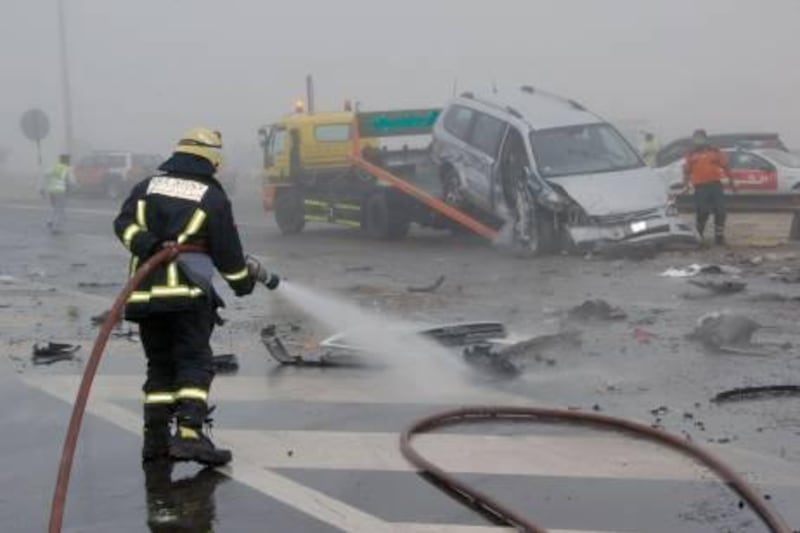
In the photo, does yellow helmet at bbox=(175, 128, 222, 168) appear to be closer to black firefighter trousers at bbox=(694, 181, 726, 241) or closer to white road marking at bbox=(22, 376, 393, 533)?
white road marking at bbox=(22, 376, 393, 533)

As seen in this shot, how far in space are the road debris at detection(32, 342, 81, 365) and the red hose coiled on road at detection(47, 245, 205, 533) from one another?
A: 3446mm

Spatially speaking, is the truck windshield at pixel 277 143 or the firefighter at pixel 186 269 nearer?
the firefighter at pixel 186 269

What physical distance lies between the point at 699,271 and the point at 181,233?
8.10 metres

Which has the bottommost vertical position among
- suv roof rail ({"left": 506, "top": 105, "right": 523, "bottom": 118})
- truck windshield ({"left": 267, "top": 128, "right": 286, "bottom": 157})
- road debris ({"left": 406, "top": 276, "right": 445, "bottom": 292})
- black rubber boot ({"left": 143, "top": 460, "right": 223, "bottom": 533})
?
road debris ({"left": 406, "top": 276, "right": 445, "bottom": 292})

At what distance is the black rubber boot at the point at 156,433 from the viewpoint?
5.41 m

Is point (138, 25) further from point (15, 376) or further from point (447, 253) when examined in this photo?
point (15, 376)

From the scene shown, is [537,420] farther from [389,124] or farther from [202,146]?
[389,124]

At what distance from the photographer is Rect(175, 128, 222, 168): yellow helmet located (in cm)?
525

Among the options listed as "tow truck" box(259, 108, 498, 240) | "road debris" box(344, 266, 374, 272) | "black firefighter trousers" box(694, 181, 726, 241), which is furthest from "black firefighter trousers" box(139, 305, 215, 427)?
"black firefighter trousers" box(694, 181, 726, 241)

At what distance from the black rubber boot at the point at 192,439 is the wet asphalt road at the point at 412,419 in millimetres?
110

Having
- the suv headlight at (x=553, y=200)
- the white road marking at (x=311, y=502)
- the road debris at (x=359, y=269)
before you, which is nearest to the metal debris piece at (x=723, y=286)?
the suv headlight at (x=553, y=200)

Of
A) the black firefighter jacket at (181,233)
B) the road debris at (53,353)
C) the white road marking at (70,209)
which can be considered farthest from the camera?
the white road marking at (70,209)

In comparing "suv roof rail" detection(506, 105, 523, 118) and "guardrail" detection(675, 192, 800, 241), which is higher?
"suv roof rail" detection(506, 105, 523, 118)

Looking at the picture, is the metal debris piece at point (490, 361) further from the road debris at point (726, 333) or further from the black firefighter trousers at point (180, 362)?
the black firefighter trousers at point (180, 362)
